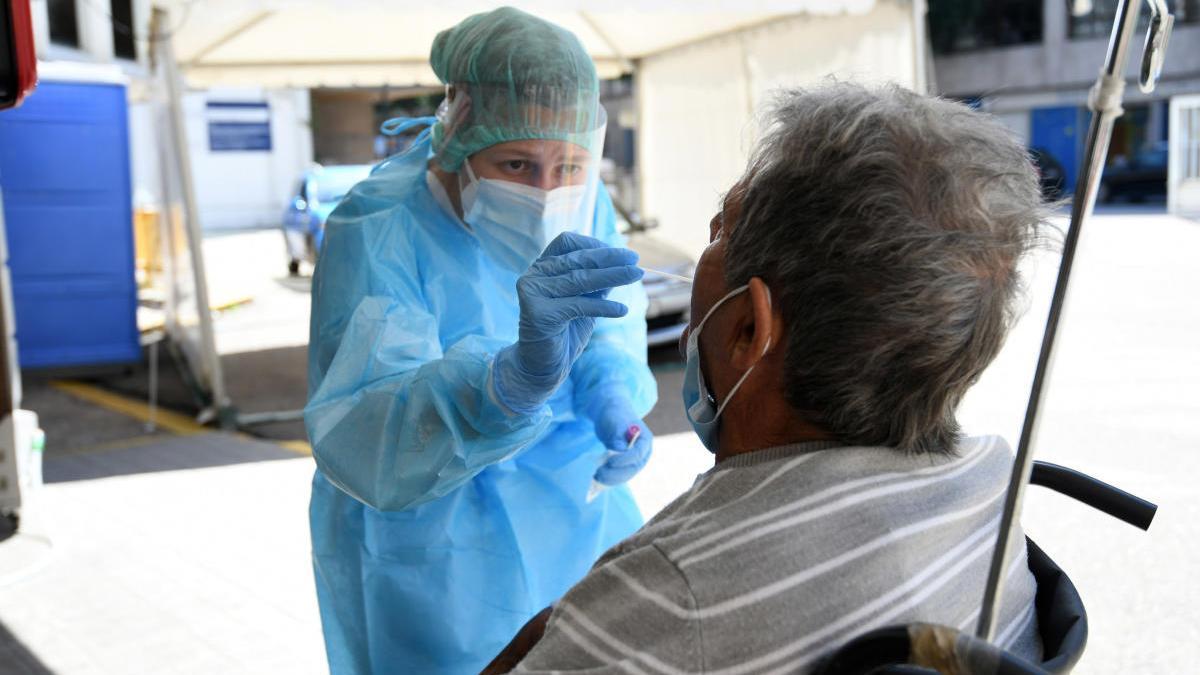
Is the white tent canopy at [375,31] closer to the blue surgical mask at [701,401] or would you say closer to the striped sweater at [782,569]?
the blue surgical mask at [701,401]

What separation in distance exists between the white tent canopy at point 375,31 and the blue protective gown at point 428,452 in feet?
10.6

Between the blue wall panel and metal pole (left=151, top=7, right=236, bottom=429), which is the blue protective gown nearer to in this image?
metal pole (left=151, top=7, right=236, bottom=429)

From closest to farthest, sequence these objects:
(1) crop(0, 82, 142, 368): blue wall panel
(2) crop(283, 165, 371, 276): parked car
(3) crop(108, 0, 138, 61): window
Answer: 1. (1) crop(0, 82, 142, 368): blue wall panel
2. (3) crop(108, 0, 138, 61): window
3. (2) crop(283, 165, 371, 276): parked car

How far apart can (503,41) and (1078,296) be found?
9.59 meters

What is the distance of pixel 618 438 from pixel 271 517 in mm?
3461

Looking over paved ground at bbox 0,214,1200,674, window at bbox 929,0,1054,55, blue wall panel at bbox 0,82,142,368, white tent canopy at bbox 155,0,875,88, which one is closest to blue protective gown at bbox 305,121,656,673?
paved ground at bbox 0,214,1200,674

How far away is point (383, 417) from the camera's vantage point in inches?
60.9

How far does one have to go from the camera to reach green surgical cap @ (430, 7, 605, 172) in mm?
1804

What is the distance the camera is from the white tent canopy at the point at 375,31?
16.9ft

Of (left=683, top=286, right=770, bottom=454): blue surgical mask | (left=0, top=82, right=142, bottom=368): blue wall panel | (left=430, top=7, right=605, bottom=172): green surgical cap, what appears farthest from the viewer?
(left=0, top=82, right=142, bottom=368): blue wall panel

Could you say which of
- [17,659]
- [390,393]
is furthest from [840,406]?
[17,659]

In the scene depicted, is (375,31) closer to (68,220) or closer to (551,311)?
(68,220)

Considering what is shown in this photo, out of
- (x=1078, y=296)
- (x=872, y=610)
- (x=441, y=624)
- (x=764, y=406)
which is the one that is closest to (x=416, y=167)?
(x=441, y=624)

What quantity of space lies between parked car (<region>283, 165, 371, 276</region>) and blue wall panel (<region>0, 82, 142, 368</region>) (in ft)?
17.0
